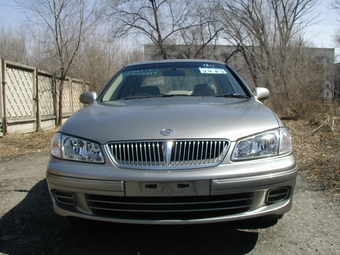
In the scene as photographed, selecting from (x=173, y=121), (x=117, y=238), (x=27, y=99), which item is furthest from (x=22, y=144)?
(x=173, y=121)

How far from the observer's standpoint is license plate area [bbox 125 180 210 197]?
7.00 ft

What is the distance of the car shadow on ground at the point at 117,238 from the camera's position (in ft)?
8.08

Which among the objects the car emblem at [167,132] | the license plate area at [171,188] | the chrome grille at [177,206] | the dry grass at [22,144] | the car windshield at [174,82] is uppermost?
the car windshield at [174,82]

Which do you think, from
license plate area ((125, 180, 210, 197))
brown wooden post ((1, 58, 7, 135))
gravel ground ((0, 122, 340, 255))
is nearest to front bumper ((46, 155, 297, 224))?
license plate area ((125, 180, 210, 197))

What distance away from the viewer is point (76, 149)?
239 cm

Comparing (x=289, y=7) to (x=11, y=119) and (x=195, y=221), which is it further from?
(x=195, y=221)

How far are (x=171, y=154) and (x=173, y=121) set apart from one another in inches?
11.9

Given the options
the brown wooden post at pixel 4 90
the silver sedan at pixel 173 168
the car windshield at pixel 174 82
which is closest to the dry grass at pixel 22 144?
the brown wooden post at pixel 4 90

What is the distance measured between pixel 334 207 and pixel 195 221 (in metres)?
1.85

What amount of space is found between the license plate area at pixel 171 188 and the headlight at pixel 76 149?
1.09 feet

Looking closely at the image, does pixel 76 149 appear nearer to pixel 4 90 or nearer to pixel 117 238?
pixel 117 238

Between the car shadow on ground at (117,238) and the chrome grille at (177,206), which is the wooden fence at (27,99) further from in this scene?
the chrome grille at (177,206)

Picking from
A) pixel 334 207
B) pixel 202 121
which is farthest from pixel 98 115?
pixel 334 207

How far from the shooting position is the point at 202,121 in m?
2.41
